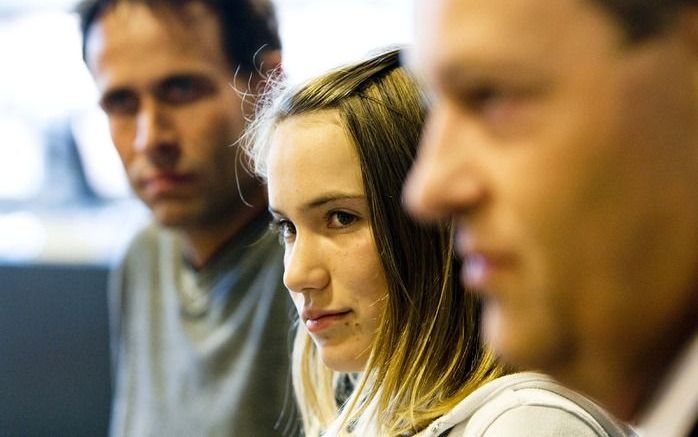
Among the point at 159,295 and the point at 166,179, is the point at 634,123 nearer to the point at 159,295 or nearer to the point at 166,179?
the point at 166,179

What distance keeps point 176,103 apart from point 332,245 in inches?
19.7

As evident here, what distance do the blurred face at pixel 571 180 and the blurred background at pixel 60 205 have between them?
136 cm

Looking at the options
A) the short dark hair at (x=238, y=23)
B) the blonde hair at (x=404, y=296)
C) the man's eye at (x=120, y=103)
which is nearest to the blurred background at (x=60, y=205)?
the short dark hair at (x=238, y=23)

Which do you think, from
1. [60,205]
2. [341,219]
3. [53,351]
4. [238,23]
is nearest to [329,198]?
[341,219]

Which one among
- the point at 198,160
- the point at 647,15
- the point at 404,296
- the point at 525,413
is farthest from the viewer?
the point at 198,160

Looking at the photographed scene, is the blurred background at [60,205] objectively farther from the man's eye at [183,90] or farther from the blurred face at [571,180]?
the blurred face at [571,180]

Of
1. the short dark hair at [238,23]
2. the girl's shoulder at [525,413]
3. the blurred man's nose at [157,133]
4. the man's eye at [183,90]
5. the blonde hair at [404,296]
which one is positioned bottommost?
the girl's shoulder at [525,413]

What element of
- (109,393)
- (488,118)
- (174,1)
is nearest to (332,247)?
(488,118)

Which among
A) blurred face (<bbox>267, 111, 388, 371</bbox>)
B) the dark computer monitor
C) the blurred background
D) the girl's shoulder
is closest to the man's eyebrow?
blurred face (<bbox>267, 111, 388, 371</bbox>)

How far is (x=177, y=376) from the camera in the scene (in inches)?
49.2

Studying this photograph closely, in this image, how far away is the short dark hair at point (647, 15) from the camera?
0.34 metres

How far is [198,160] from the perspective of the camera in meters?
1.21

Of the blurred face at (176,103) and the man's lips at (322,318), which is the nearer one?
the man's lips at (322,318)

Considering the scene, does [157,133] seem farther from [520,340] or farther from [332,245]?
[520,340]
